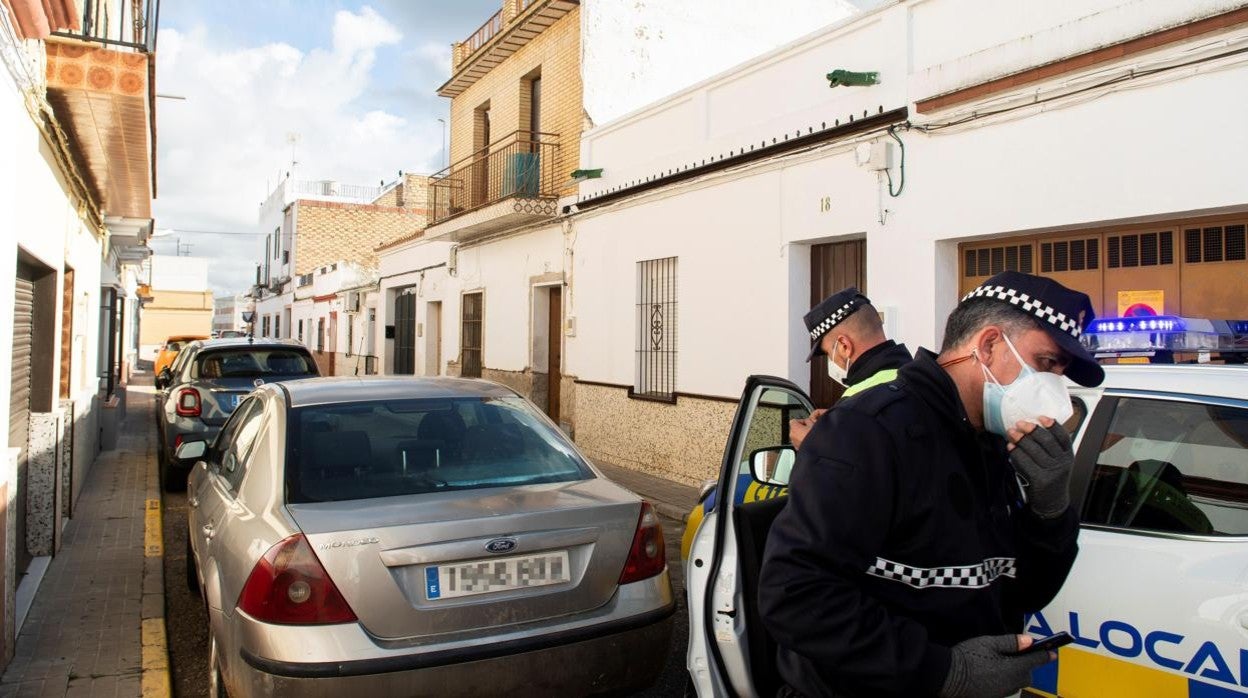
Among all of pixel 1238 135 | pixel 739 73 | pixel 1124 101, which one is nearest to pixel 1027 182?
pixel 1124 101

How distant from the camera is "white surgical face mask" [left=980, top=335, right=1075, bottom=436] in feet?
5.95

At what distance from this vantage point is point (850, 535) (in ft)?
5.52

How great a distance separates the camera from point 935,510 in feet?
5.69

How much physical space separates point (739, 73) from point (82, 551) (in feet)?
24.3

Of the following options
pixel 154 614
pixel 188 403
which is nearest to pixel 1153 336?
pixel 154 614

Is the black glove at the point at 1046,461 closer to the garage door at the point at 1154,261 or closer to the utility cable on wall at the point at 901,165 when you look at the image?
the garage door at the point at 1154,261

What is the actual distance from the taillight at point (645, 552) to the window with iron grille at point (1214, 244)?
165 inches

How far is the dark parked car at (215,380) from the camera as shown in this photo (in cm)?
916

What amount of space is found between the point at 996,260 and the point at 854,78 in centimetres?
204

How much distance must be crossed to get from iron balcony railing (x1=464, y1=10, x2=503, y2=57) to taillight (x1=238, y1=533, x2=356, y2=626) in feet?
46.1

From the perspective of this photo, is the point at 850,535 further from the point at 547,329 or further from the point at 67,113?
the point at 547,329

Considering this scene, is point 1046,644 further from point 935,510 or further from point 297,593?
point 297,593

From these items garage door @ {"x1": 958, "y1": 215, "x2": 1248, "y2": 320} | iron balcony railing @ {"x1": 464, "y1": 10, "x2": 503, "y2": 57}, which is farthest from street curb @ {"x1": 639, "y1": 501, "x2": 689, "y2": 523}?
iron balcony railing @ {"x1": 464, "y1": 10, "x2": 503, "y2": 57}

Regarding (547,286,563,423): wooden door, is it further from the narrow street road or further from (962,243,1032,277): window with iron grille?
(962,243,1032,277): window with iron grille
